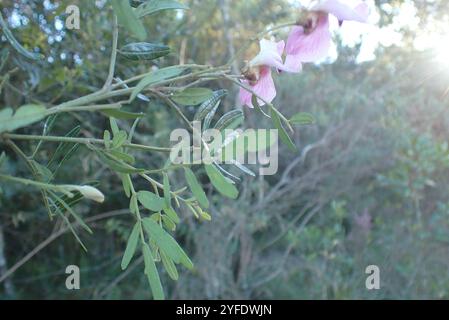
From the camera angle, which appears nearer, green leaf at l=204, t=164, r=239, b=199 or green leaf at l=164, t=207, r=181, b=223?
green leaf at l=204, t=164, r=239, b=199

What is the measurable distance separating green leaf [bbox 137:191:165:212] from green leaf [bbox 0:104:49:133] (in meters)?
0.24

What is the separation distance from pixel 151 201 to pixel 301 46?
0.82ft

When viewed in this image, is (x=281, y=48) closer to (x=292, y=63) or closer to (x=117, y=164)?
(x=292, y=63)

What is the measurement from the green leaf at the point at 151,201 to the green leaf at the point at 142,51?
0.17 metres

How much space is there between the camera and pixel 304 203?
310 cm

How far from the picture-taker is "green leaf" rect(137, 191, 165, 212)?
71 centimetres

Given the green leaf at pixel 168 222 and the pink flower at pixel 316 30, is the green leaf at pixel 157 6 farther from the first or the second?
the green leaf at pixel 168 222

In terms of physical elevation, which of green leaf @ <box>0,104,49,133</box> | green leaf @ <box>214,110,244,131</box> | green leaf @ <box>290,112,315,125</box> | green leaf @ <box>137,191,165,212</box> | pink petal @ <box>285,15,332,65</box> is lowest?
green leaf @ <box>137,191,165,212</box>

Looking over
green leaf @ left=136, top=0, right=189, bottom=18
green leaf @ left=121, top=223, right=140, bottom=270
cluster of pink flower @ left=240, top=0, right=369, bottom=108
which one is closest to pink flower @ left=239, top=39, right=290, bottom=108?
cluster of pink flower @ left=240, top=0, right=369, bottom=108

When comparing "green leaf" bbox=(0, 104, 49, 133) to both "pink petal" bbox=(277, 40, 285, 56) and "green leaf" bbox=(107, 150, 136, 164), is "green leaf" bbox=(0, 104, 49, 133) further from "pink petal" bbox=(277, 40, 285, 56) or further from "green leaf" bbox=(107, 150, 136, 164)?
"pink petal" bbox=(277, 40, 285, 56)

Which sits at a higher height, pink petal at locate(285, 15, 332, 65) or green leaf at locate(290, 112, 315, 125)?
pink petal at locate(285, 15, 332, 65)

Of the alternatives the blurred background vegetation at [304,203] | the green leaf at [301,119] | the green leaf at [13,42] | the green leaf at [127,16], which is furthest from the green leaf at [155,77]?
the blurred background vegetation at [304,203]

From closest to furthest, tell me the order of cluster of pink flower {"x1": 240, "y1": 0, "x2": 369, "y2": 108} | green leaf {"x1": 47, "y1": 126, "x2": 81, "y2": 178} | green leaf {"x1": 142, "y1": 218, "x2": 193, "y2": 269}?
cluster of pink flower {"x1": 240, "y1": 0, "x2": 369, "y2": 108} < green leaf {"x1": 142, "y1": 218, "x2": 193, "y2": 269} < green leaf {"x1": 47, "y1": 126, "x2": 81, "y2": 178}
